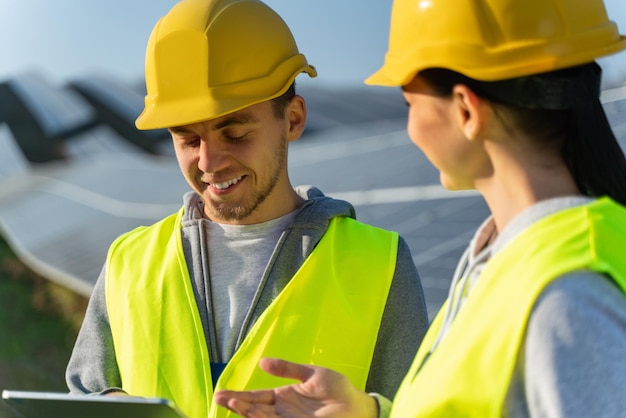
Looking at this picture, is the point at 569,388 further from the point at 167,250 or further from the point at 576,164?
the point at 167,250

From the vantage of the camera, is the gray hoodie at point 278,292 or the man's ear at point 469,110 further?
the gray hoodie at point 278,292

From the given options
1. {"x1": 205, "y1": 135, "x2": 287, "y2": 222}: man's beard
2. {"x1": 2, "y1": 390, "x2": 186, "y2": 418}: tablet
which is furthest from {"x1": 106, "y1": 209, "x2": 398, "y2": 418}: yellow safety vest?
{"x1": 2, "y1": 390, "x2": 186, "y2": 418}: tablet

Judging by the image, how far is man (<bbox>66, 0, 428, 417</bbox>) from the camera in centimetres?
218

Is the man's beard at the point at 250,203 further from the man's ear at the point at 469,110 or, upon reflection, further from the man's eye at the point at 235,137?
the man's ear at the point at 469,110

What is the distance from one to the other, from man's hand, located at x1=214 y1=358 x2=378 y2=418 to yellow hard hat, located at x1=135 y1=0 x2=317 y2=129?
72cm

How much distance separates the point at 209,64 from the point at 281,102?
207 mm

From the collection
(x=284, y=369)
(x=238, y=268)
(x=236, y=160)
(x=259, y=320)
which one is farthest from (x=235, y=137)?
(x=284, y=369)

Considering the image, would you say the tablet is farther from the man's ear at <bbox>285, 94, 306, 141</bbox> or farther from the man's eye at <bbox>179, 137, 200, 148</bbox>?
the man's ear at <bbox>285, 94, 306, 141</bbox>

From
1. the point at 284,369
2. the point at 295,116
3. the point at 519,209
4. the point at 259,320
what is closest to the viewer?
the point at 519,209

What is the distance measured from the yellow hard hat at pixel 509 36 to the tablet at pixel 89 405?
0.66m

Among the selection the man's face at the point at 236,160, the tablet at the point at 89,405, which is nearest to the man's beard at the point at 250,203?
the man's face at the point at 236,160

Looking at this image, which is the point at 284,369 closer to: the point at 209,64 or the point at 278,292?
the point at 278,292

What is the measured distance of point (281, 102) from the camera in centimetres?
236

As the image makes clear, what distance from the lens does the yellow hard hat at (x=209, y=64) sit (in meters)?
2.23
